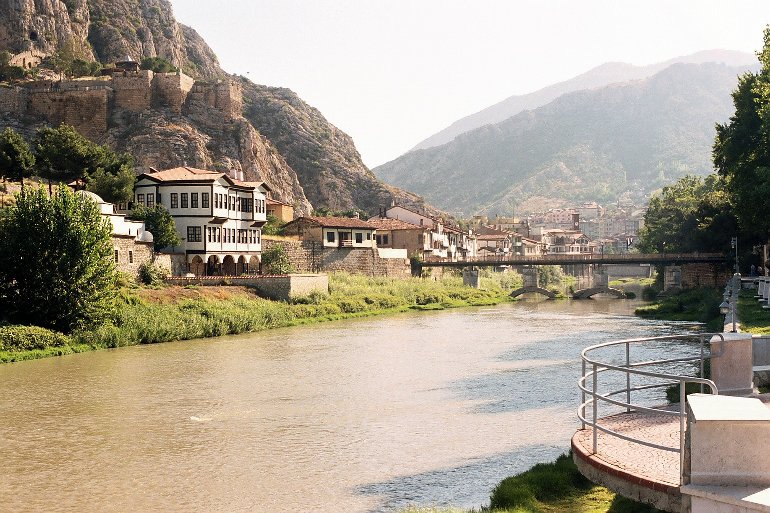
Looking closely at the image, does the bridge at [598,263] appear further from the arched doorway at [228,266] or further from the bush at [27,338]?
the bush at [27,338]

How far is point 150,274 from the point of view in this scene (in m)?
56.1

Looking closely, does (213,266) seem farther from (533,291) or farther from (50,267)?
(533,291)

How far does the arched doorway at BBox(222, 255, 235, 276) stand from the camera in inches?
2677

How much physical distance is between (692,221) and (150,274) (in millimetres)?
52476

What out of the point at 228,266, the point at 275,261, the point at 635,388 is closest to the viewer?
the point at 635,388

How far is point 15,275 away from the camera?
4078cm

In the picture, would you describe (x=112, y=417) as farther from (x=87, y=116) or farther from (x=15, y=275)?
(x=87, y=116)

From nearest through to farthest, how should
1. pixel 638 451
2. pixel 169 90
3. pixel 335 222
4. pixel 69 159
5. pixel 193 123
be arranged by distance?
pixel 638 451 < pixel 69 159 < pixel 335 222 < pixel 169 90 < pixel 193 123

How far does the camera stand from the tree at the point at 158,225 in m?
60.1

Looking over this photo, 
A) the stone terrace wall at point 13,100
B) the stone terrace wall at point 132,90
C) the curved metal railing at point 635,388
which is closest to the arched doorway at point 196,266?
the stone terrace wall at point 132,90

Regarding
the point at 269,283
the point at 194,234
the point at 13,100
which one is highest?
the point at 13,100

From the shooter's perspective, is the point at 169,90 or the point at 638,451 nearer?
the point at 638,451

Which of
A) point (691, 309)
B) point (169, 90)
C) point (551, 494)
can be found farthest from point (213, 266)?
point (551, 494)

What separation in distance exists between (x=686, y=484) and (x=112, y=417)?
20045 mm
